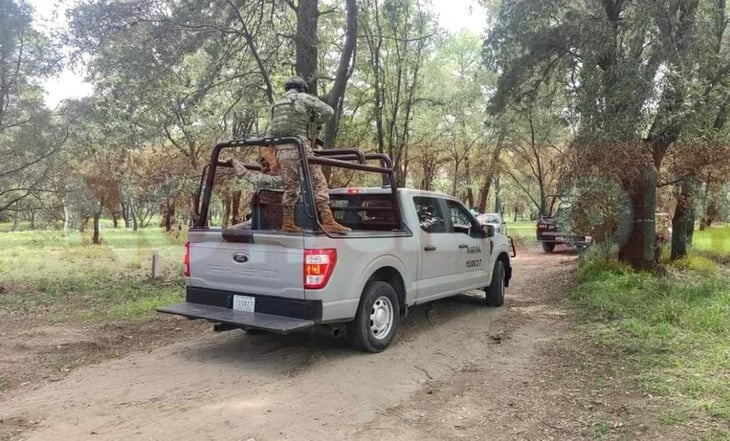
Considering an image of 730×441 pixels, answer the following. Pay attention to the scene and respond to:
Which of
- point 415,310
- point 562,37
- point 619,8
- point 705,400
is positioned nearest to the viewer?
point 705,400

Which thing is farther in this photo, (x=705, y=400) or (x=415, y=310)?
(x=415, y=310)

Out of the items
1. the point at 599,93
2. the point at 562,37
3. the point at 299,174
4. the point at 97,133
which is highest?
the point at 562,37

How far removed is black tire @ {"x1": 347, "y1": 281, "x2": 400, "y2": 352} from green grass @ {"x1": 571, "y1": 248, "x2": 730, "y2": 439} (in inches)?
95.3

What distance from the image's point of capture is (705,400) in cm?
422

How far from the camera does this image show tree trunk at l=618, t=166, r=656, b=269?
10472 millimetres

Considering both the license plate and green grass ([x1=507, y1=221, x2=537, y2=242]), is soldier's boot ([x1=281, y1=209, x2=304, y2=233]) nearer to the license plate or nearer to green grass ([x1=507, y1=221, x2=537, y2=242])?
the license plate

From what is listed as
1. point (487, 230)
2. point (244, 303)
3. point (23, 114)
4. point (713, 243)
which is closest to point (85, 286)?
point (23, 114)

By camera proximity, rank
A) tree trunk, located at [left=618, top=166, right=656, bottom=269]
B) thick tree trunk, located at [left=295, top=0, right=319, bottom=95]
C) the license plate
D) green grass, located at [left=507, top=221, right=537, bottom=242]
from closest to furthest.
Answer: the license plate, thick tree trunk, located at [left=295, top=0, right=319, bottom=95], tree trunk, located at [left=618, top=166, right=656, bottom=269], green grass, located at [left=507, top=221, right=537, bottom=242]

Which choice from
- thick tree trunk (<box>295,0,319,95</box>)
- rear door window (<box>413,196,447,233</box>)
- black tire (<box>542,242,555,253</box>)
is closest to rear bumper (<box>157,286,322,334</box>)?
rear door window (<box>413,196,447,233</box>)

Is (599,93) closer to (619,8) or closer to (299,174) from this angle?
(619,8)

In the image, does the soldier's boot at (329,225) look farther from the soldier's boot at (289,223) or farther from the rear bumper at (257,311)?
the rear bumper at (257,311)

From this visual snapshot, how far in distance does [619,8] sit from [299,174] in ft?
23.9

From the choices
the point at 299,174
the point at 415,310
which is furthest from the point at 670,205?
the point at 299,174

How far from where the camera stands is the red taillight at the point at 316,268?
203 inches
